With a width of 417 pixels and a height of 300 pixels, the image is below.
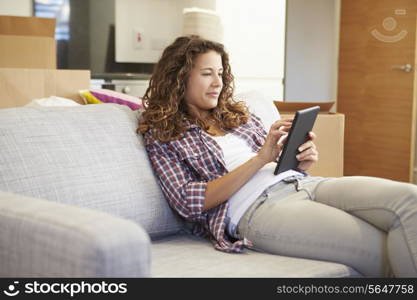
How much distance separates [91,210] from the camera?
112cm


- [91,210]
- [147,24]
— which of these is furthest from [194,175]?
[147,24]

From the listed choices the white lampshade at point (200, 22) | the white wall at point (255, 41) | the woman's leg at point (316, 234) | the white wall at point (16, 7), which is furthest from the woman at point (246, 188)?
the white wall at point (255, 41)

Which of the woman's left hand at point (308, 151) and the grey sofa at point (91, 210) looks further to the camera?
the woman's left hand at point (308, 151)

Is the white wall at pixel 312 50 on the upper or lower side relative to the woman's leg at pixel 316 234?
upper

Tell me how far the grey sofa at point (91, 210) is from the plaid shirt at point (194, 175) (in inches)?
1.2

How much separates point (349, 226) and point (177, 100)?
64 cm

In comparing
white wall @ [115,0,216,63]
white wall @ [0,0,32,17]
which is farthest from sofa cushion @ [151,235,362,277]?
white wall @ [115,0,216,63]

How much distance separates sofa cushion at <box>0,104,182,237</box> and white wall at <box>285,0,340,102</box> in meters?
4.16

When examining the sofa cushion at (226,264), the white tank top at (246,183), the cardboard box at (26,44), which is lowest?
the sofa cushion at (226,264)

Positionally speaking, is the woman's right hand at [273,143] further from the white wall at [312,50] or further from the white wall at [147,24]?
the white wall at [312,50]

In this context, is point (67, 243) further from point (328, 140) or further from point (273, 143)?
point (328, 140)

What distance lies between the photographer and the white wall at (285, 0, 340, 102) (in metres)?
5.82

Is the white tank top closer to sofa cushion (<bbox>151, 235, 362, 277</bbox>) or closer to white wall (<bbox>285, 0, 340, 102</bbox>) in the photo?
sofa cushion (<bbox>151, 235, 362, 277</bbox>)

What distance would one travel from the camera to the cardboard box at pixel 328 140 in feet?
9.12
